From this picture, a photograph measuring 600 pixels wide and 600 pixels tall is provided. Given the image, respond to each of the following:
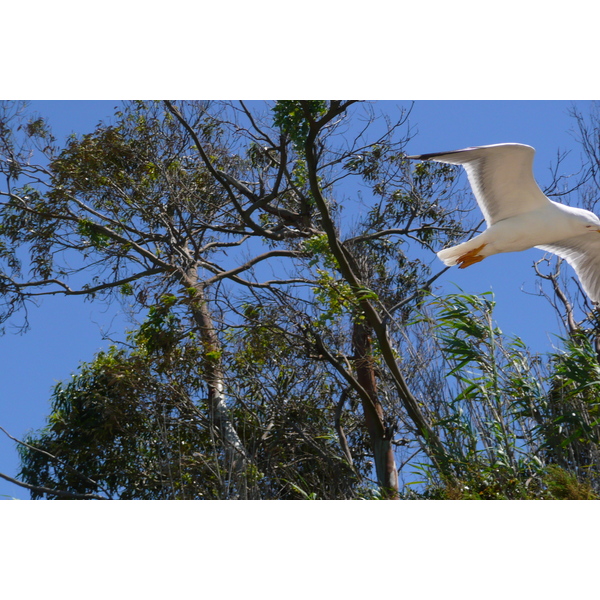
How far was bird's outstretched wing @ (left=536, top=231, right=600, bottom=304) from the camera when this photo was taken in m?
4.85

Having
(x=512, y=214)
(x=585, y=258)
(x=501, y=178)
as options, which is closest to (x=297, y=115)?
(x=501, y=178)

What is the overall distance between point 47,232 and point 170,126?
63.2 inches

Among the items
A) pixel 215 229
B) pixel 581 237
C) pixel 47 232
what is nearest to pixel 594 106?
pixel 581 237

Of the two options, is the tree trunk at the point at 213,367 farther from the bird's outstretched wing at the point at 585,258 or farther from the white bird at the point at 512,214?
the bird's outstretched wing at the point at 585,258

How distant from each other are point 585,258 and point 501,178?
3.24 ft

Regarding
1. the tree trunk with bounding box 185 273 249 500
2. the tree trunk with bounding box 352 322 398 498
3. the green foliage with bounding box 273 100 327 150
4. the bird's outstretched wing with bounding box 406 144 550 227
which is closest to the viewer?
the bird's outstretched wing with bounding box 406 144 550 227

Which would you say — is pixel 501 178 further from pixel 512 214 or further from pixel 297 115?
pixel 297 115

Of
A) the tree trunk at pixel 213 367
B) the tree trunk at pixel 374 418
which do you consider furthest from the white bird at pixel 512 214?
the tree trunk at pixel 213 367

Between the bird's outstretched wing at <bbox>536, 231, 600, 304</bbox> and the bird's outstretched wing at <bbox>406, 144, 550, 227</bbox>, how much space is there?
0.51 m

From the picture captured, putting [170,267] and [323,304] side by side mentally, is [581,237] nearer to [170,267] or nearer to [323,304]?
[323,304]

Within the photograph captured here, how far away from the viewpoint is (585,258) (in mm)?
4926

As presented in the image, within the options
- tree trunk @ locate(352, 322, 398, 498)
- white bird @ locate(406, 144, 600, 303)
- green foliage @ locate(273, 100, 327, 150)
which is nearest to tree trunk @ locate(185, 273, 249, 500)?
tree trunk @ locate(352, 322, 398, 498)

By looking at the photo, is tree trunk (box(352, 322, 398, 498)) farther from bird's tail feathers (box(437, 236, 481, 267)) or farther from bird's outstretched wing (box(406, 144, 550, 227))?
bird's outstretched wing (box(406, 144, 550, 227))

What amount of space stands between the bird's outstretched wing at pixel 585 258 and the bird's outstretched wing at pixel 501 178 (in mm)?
509
